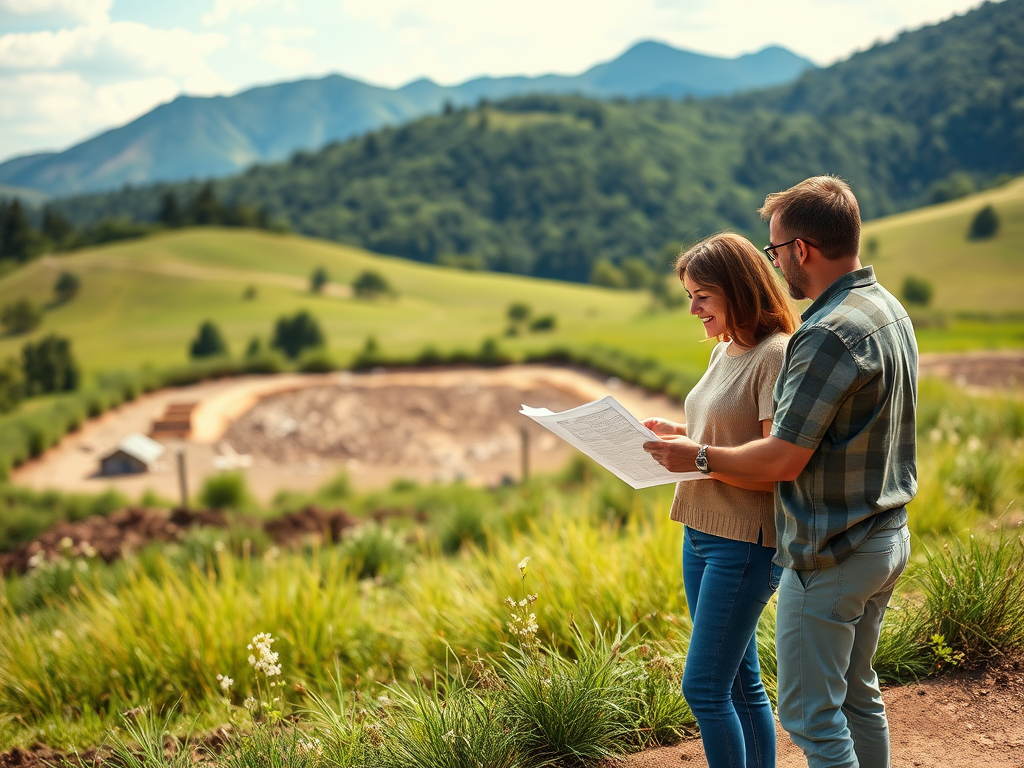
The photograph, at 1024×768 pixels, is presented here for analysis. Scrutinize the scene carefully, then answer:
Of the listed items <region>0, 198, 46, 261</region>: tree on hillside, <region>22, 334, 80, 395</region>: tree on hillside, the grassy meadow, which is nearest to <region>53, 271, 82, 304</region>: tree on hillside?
<region>0, 198, 46, 261</region>: tree on hillside

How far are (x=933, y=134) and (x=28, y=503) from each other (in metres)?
114

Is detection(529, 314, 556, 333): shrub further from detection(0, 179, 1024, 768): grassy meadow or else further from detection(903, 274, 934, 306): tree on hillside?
detection(0, 179, 1024, 768): grassy meadow

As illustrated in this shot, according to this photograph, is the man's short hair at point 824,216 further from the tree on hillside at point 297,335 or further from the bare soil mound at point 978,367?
the tree on hillside at point 297,335

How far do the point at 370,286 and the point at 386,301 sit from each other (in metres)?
2.09

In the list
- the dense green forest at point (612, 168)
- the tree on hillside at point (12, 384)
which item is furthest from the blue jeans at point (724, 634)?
the dense green forest at point (612, 168)

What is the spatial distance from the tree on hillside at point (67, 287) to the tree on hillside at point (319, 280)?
12.0m

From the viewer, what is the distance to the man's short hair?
1717 mm

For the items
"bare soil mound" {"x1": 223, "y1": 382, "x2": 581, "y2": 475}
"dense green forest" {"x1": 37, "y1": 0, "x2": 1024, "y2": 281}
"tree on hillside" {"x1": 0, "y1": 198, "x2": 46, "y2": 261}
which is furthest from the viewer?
"dense green forest" {"x1": 37, "y1": 0, "x2": 1024, "y2": 281}

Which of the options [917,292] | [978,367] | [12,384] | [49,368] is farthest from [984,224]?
[12,384]

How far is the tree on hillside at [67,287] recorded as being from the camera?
40.3 metres

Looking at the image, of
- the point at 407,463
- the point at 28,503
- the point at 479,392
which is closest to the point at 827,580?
the point at 28,503

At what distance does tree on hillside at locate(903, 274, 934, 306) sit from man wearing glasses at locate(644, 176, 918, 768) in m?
41.1

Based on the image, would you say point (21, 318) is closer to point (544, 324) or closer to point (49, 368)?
point (49, 368)

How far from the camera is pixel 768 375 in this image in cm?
191
